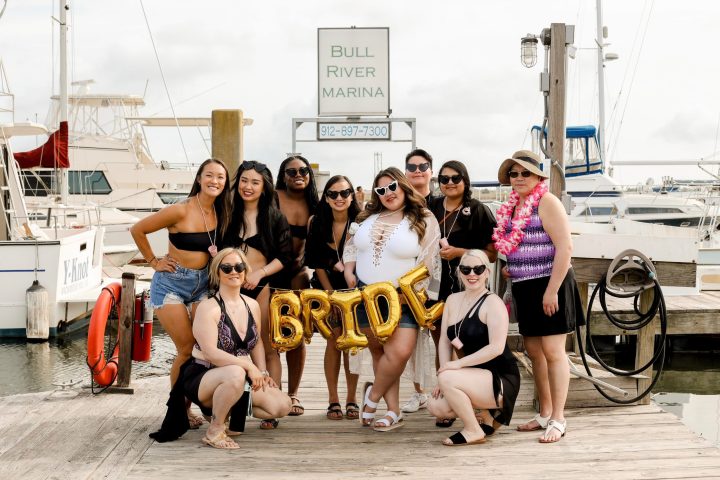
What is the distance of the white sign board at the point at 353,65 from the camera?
12094 millimetres

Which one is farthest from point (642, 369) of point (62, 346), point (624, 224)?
point (624, 224)

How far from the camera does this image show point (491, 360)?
4469 millimetres

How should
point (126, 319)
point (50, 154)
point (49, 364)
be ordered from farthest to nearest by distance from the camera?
point (50, 154)
point (49, 364)
point (126, 319)

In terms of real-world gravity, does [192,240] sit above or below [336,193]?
below

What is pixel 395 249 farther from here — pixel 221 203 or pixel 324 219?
pixel 221 203

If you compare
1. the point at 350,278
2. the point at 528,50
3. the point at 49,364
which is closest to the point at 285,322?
the point at 350,278

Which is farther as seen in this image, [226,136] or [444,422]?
[226,136]

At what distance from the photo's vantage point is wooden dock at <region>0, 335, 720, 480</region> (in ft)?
13.3

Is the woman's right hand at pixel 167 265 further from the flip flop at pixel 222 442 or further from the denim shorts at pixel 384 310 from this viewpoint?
the denim shorts at pixel 384 310

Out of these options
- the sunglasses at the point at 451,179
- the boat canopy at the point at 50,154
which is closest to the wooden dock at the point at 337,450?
the sunglasses at the point at 451,179

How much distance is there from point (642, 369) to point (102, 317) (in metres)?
3.67

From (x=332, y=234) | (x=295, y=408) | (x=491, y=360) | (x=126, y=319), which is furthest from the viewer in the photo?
(x=126, y=319)

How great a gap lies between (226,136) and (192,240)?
3.70 metres

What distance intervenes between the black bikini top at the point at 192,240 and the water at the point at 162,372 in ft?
20.4
